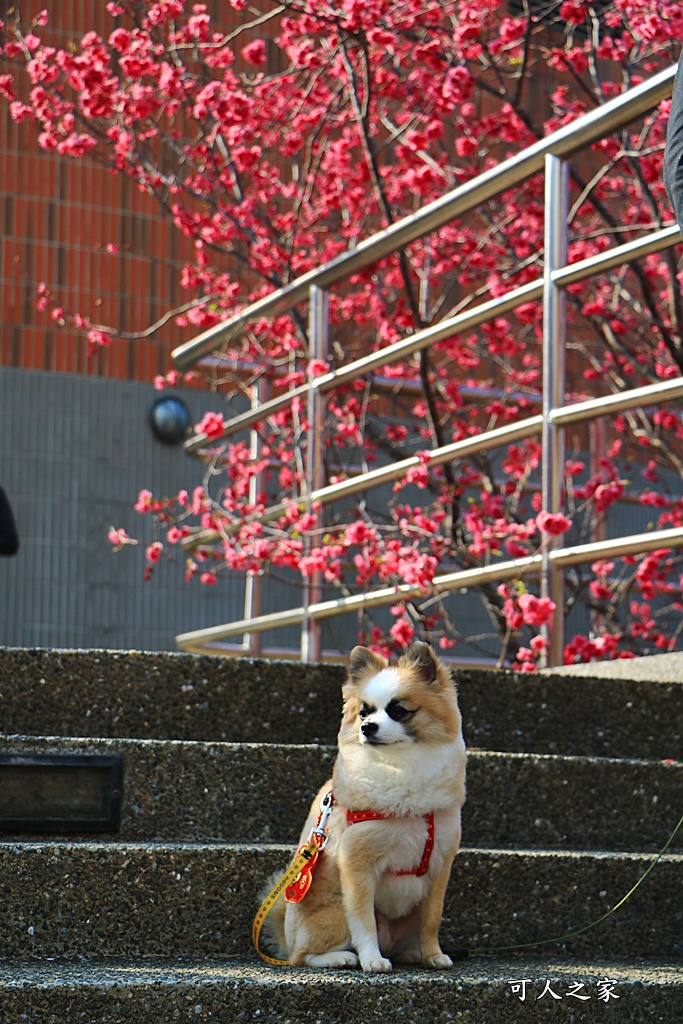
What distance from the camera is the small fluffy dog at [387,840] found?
209 cm

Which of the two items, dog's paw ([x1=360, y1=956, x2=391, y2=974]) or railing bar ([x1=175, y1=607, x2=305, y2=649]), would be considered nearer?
dog's paw ([x1=360, y1=956, x2=391, y2=974])

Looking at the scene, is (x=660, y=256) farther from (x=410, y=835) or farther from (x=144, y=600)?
(x=410, y=835)

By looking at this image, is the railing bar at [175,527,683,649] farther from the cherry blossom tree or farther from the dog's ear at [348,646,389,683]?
the dog's ear at [348,646,389,683]

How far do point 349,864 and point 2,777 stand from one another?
678mm

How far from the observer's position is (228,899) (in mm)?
2221

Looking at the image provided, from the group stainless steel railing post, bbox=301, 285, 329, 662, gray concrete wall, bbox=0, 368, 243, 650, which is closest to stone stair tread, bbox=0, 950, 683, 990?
Answer: stainless steel railing post, bbox=301, 285, 329, 662

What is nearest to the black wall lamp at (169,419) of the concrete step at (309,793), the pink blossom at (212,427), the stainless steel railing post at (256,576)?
the stainless steel railing post at (256,576)

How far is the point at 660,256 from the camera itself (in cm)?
605

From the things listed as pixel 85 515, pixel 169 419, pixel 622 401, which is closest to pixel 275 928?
pixel 622 401

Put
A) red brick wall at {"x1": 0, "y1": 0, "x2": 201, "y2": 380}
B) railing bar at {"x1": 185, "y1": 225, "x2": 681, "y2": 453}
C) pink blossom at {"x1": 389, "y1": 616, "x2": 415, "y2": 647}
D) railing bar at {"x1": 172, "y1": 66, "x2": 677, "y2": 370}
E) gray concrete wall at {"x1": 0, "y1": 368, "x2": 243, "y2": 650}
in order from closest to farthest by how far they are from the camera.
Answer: railing bar at {"x1": 185, "y1": 225, "x2": 681, "y2": 453} < railing bar at {"x1": 172, "y1": 66, "x2": 677, "y2": 370} < pink blossom at {"x1": 389, "y1": 616, "x2": 415, "y2": 647} < gray concrete wall at {"x1": 0, "y1": 368, "x2": 243, "y2": 650} < red brick wall at {"x1": 0, "y1": 0, "x2": 201, "y2": 380}

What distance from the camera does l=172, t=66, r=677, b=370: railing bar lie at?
3.12m

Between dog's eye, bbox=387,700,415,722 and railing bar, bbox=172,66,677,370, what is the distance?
1.62 metres

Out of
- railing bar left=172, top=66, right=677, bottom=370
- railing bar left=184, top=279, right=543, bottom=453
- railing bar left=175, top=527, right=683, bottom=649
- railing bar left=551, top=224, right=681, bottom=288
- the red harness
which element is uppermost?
railing bar left=172, top=66, right=677, bottom=370

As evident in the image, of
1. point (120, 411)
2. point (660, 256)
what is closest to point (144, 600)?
point (120, 411)
